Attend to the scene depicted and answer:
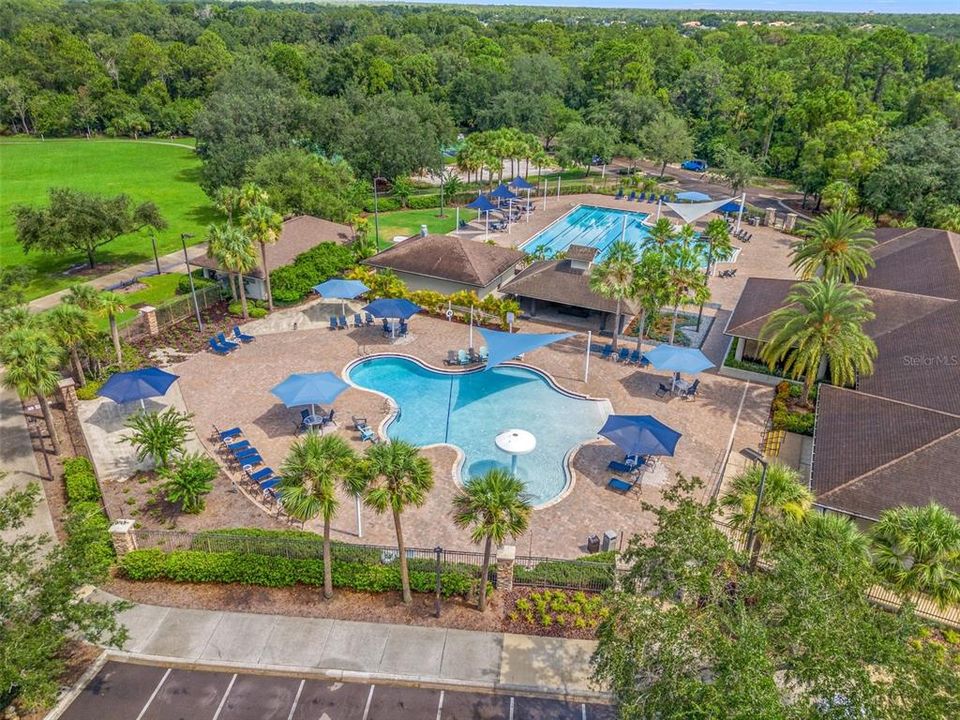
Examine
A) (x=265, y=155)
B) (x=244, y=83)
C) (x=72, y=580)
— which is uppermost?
(x=244, y=83)

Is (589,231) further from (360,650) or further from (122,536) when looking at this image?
(122,536)

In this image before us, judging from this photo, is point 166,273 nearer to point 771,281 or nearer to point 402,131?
point 402,131

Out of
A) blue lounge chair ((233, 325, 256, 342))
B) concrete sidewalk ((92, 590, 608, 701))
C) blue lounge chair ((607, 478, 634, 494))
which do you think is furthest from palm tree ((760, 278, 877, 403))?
blue lounge chair ((233, 325, 256, 342))

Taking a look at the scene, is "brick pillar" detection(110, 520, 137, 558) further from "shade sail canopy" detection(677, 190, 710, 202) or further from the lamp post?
"shade sail canopy" detection(677, 190, 710, 202)

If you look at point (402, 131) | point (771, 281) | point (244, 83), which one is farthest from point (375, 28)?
point (771, 281)
